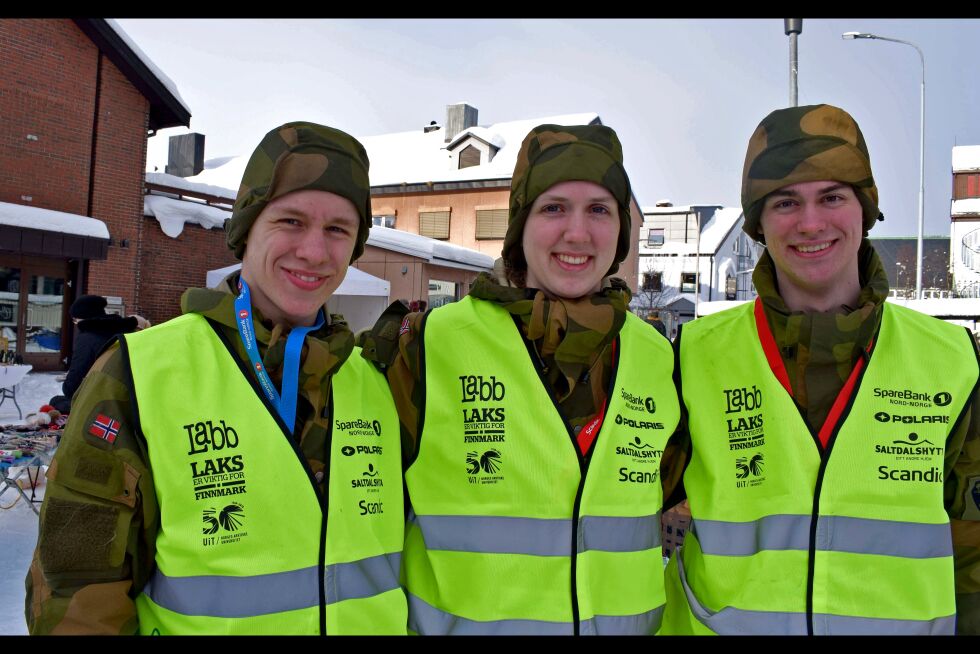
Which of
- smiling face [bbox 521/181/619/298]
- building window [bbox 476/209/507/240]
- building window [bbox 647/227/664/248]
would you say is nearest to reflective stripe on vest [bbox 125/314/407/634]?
smiling face [bbox 521/181/619/298]

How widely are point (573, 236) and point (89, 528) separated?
1.54 meters

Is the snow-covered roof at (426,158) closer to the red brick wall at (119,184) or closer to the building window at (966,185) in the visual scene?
the red brick wall at (119,184)

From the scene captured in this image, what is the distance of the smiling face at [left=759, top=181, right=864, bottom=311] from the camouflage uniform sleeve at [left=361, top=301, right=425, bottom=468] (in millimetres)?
1223

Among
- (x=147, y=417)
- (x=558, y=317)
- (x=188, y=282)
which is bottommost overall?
(x=147, y=417)

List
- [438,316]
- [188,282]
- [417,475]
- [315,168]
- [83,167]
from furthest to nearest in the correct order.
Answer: [188,282] < [83,167] < [438,316] < [417,475] < [315,168]

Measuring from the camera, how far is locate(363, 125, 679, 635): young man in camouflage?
1.90 metres

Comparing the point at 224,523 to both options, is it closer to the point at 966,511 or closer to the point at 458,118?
the point at 966,511

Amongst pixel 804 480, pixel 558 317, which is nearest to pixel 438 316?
pixel 558 317
